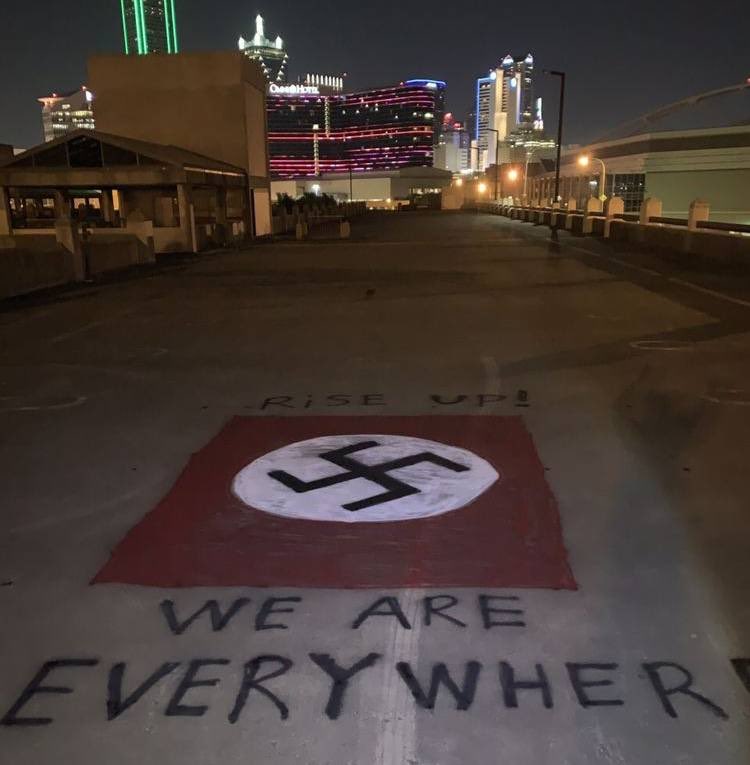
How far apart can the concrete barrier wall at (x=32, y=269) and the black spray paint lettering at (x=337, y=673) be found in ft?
48.2

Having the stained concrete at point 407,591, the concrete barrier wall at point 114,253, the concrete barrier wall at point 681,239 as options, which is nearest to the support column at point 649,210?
the concrete barrier wall at point 681,239

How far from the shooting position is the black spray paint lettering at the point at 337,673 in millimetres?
3047

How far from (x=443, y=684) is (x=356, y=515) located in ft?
5.72

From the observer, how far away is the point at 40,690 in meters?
3.20

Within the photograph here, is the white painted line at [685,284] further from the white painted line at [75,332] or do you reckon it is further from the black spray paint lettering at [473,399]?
the white painted line at [75,332]

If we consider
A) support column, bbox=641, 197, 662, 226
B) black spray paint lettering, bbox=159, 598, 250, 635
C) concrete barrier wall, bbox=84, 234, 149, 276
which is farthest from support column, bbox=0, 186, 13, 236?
black spray paint lettering, bbox=159, 598, 250, 635

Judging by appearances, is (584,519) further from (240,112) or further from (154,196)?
(240,112)

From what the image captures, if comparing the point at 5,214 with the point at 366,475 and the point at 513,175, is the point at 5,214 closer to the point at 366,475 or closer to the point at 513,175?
the point at 366,475

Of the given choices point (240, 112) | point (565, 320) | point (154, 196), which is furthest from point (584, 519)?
point (240, 112)

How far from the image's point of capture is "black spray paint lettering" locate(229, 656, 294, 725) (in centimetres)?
304

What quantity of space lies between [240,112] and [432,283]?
25.7m

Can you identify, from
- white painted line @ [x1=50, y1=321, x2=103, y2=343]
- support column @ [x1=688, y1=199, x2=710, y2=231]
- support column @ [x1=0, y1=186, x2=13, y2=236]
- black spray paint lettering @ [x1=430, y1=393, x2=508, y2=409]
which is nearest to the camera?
black spray paint lettering @ [x1=430, y1=393, x2=508, y2=409]

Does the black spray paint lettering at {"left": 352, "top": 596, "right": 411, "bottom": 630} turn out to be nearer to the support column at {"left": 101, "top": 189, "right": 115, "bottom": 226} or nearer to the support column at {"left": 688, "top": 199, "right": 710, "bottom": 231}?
the support column at {"left": 688, "top": 199, "right": 710, "bottom": 231}

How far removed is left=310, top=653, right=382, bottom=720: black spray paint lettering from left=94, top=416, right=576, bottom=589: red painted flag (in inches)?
24.3
